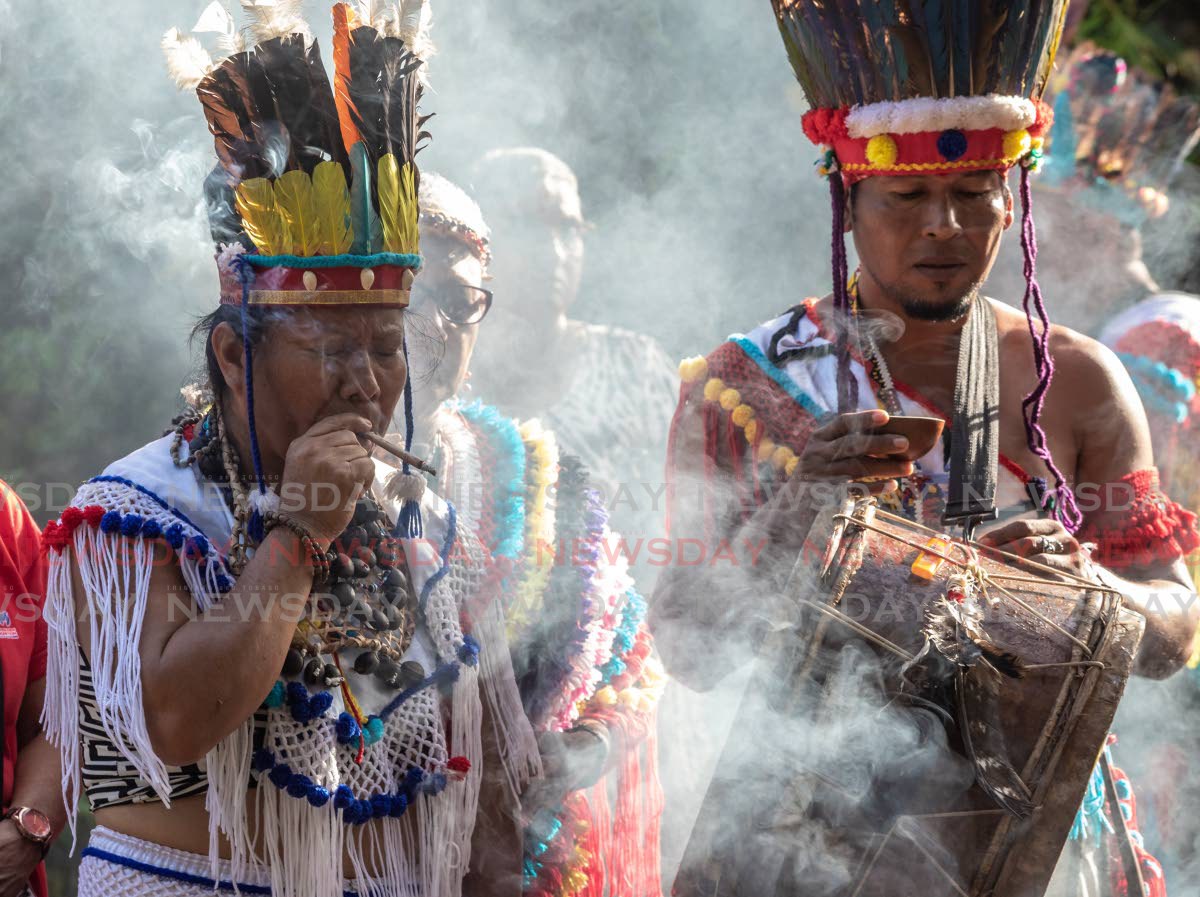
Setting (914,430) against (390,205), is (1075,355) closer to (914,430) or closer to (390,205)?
(914,430)

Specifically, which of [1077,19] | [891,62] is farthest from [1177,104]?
[891,62]

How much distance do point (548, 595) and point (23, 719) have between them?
1.24m

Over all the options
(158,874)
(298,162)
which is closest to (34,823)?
(158,874)

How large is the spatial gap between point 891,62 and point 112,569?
187cm

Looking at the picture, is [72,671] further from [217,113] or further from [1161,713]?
[1161,713]

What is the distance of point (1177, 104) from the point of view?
5.00 m

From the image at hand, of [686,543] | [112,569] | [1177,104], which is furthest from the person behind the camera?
[1177,104]

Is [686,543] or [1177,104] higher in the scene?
[1177,104]

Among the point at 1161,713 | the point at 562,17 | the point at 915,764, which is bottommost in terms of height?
the point at 1161,713

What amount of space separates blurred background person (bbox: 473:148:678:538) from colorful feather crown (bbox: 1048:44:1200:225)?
1.70 meters

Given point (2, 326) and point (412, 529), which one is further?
point (2, 326)

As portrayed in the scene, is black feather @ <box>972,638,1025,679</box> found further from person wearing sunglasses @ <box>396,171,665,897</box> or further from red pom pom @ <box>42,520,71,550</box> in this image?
red pom pom @ <box>42,520,71,550</box>

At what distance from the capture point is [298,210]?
227 cm

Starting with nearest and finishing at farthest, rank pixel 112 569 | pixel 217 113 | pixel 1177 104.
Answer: pixel 112 569, pixel 217 113, pixel 1177 104
